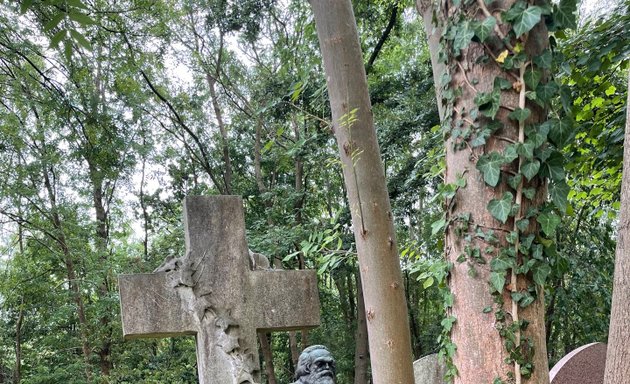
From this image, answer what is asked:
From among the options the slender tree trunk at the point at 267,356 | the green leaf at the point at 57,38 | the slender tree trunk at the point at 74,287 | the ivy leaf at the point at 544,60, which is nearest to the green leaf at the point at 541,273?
the ivy leaf at the point at 544,60

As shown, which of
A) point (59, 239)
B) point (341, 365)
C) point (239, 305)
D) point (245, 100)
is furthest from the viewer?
point (341, 365)

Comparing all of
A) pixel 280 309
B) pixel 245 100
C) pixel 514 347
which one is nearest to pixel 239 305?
pixel 280 309

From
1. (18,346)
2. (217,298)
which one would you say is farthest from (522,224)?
(18,346)

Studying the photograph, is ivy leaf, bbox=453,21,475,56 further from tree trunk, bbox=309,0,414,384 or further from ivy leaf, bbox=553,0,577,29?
tree trunk, bbox=309,0,414,384

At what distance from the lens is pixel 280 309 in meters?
3.64

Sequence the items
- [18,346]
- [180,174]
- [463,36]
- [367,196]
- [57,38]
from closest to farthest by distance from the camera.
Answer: [57,38]
[463,36]
[367,196]
[18,346]
[180,174]

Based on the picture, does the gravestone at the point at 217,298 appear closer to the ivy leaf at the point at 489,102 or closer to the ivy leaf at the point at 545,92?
the ivy leaf at the point at 489,102

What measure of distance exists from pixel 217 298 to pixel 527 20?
2275 millimetres

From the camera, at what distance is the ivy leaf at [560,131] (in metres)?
1.93

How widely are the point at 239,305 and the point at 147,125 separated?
410 inches

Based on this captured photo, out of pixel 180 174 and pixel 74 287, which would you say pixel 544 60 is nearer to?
pixel 74 287

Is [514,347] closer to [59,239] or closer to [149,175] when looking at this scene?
[59,239]

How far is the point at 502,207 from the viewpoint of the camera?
6.15 feet

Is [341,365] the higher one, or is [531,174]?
[531,174]
